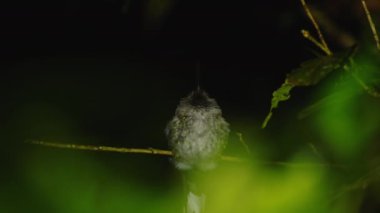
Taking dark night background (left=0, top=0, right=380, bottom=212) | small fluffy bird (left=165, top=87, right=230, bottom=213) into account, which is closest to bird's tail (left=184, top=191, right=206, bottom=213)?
small fluffy bird (left=165, top=87, right=230, bottom=213)

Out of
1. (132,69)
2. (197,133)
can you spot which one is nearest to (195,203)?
(197,133)

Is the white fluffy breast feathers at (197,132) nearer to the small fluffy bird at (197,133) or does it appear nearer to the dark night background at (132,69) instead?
the small fluffy bird at (197,133)

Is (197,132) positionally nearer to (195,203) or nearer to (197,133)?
(197,133)

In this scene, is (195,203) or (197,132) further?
(195,203)

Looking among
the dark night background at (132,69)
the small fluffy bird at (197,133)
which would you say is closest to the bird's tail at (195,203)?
the small fluffy bird at (197,133)

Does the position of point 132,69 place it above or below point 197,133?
above

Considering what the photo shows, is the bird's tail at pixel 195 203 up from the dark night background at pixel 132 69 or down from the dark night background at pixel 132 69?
down

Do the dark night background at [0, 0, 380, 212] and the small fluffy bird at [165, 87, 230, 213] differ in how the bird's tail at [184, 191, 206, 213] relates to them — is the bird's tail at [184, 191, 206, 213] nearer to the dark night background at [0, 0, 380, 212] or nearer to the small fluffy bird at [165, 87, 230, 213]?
the small fluffy bird at [165, 87, 230, 213]

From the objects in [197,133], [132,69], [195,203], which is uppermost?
[132,69]
